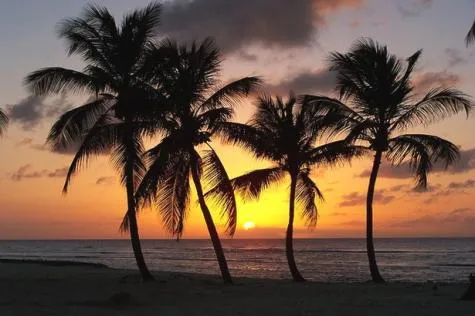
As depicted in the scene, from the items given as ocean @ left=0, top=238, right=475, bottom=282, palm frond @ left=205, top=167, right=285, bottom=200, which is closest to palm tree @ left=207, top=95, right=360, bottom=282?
palm frond @ left=205, top=167, right=285, bottom=200

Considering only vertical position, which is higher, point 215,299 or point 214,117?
point 214,117

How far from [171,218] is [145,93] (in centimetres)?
471

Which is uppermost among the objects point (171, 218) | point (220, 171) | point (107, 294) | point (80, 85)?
point (80, 85)

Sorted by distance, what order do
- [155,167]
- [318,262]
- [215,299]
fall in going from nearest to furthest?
[215,299], [155,167], [318,262]

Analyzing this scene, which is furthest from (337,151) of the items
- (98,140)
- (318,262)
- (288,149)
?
(318,262)

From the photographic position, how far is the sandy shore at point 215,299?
1368cm

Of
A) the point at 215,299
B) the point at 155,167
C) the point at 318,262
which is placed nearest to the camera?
the point at 215,299

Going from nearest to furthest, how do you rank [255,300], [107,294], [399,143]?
1. [255,300]
2. [107,294]
3. [399,143]

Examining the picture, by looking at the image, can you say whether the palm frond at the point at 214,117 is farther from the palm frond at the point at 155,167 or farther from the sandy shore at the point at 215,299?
the sandy shore at the point at 215,299

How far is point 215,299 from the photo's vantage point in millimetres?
16594

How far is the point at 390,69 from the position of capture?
840 inches

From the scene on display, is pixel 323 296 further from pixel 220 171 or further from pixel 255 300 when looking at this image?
pixel 220 171

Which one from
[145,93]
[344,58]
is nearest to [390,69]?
[344,58]

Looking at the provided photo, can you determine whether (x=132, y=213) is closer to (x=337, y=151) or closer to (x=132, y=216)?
(x=132, y=216)
